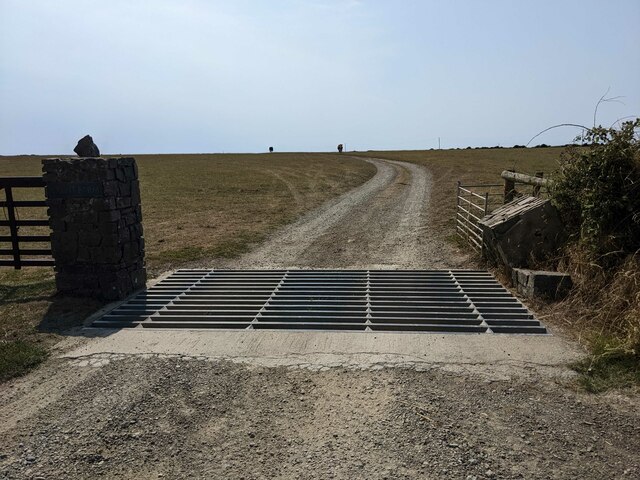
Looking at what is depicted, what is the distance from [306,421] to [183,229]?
9853mm

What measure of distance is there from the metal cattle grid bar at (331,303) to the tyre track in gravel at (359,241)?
2.84ft

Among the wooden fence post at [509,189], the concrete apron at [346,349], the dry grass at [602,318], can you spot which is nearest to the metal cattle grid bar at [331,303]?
the concrete apron at [346,349]

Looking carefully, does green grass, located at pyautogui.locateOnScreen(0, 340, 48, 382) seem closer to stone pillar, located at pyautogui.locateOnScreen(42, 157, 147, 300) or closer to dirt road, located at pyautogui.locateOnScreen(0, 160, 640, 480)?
dirt road, located at pyautogui.locateOnScreen(0, 160, 640, 480)

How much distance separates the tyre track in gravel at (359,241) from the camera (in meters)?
8.69

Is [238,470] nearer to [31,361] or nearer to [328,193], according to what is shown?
[31,361]

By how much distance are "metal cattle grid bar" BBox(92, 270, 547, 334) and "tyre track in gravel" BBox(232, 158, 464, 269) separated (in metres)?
0.86

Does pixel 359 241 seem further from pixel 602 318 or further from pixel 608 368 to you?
pixel 608 368

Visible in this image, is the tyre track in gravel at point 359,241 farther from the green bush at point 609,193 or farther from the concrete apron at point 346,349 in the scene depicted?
the concrete apron at point 346,349

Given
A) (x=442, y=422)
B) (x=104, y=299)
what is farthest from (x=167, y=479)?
(x=104, y=299)

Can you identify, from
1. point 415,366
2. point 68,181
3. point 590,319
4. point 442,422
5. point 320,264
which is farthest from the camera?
point 320,264

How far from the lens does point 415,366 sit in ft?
13.8

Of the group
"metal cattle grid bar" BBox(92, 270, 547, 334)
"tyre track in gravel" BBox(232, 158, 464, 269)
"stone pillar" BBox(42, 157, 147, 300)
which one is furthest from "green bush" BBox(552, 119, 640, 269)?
"stone pillar" BBox(42, 157, 147, 300)

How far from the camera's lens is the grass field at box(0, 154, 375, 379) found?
17.5ft

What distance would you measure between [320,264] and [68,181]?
4231 millimetres
